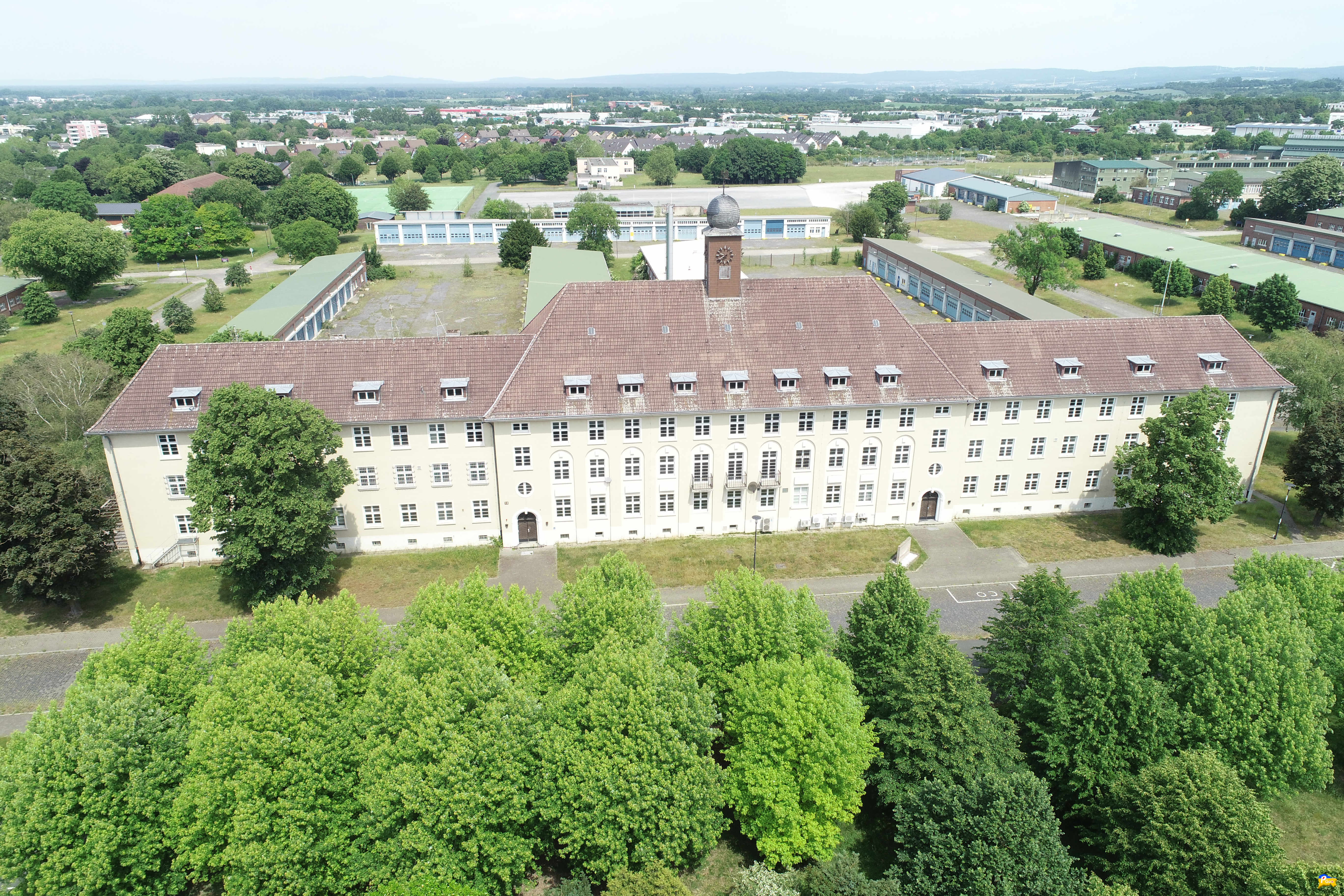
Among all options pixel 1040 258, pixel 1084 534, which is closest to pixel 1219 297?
pixel 1040 258

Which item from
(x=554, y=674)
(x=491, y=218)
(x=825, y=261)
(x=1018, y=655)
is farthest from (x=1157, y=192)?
(x=554, y=674)

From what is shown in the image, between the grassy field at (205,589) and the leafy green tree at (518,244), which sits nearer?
the grassy field at (205,589)

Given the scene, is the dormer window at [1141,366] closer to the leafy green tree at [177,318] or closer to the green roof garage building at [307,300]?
the green roof garage building at [307,300]

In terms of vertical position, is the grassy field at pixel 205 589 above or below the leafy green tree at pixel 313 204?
below

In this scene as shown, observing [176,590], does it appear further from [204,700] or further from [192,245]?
[192,245]

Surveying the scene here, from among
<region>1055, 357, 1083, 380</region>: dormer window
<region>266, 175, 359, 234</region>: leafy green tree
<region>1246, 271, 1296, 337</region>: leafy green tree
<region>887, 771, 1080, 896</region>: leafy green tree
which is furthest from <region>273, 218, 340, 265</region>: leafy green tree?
<region>887, 771, 1080, 896</region>: leafy green tree

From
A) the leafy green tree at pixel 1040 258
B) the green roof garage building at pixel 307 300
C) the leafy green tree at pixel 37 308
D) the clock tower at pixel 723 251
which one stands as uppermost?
the clock tower at pixel 723 251

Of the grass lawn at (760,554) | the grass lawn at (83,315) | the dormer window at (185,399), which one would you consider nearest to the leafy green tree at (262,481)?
the dormer window at (185,399)

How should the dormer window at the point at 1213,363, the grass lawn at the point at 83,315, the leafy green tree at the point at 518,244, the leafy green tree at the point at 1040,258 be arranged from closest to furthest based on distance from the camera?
1. the dormer window at the point at 1213,363
2. the grass lawn at the point at 83,315
3. the leafy green tree at the point at 1040,258
4. the leafy green tree at the point at 518,244
